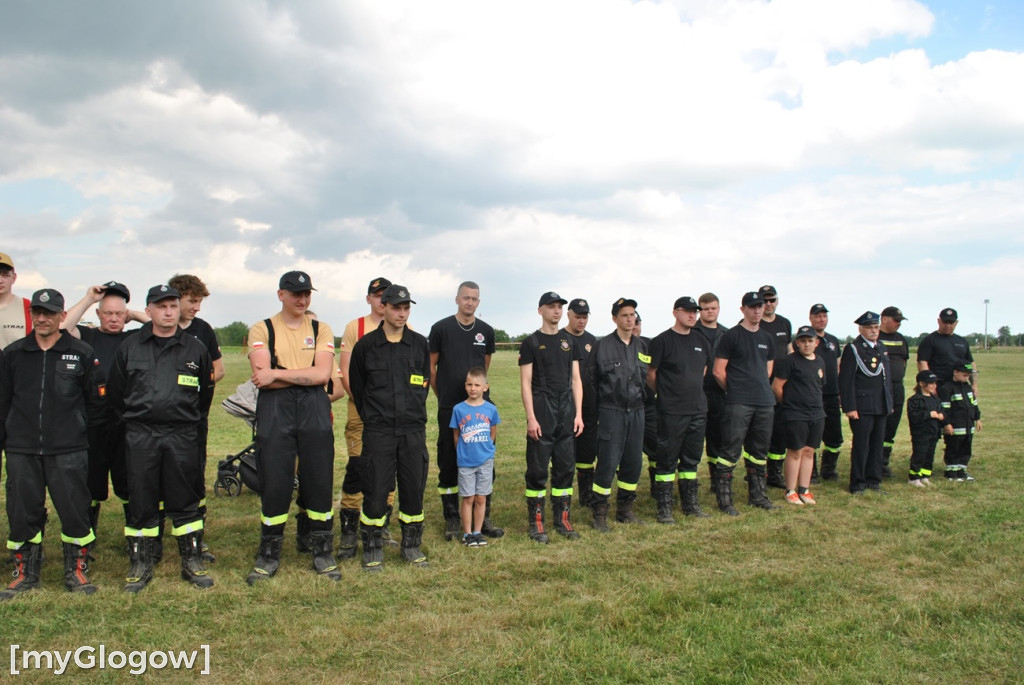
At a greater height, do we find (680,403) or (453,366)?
(453,366)

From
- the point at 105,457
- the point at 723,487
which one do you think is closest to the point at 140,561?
the point at 105,457

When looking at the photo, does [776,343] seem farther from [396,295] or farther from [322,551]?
[322,551]

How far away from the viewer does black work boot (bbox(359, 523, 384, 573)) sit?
5.45 meters

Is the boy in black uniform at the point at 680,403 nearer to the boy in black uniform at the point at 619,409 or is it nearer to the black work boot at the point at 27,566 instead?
the boy in black uniform at the point at 619,409

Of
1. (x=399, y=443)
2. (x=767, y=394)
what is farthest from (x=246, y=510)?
(x=767, y=394)

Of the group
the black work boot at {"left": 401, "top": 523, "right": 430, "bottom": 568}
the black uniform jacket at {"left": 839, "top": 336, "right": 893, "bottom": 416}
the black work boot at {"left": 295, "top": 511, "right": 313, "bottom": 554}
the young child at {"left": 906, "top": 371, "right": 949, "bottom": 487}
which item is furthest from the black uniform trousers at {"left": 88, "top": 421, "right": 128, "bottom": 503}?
the young child at {"left": 906, "top": 371, "right": 949, "bottom": 487}

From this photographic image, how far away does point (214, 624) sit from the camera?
432 cm

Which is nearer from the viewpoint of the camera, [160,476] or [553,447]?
[160,476]

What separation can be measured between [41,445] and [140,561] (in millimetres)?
1170

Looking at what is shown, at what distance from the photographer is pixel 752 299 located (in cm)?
756

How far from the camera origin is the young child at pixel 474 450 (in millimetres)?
6133

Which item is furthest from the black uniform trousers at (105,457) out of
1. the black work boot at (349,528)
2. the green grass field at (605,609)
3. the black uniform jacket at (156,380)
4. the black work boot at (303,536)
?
the black work boot at (349,528)

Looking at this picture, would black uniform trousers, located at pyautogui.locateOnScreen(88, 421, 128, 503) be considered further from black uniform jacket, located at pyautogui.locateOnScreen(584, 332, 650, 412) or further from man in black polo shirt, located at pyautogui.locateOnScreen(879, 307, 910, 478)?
man in black polo shirt, located at pyautogui.locateOnScreen(879, 307, 910, 478)

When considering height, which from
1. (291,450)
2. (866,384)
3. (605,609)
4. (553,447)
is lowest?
(605,609)
